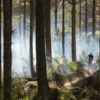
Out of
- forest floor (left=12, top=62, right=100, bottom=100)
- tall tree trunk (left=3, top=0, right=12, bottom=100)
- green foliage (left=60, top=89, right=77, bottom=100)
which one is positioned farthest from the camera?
forest floor (left=12, top=62, right=100, bottom=100)

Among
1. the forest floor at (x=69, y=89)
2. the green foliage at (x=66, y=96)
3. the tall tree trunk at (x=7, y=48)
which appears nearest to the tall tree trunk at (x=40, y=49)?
the forest floor at (x=69, y=89)

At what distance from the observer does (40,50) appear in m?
7.17

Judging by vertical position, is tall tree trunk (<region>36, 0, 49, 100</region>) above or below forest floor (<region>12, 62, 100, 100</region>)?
above

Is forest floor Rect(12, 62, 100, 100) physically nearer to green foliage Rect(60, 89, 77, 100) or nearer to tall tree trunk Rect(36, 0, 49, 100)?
green foliage Rect(60, 89, 77, 100)

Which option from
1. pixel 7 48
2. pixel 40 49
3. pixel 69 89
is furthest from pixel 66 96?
pixel 7 48

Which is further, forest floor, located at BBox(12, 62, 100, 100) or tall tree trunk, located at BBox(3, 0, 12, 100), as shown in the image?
forest floor, located at BBox(12, 62, 100, 100)

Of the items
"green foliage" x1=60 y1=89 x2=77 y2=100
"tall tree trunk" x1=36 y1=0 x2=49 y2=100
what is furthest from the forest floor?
"tall tree trunk" x1=36 y1=0 x2=49 y2=100

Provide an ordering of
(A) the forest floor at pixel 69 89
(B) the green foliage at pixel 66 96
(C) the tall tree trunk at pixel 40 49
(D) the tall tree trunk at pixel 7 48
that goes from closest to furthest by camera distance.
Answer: (D) the tall tree trunk at pixel 7 48
(C) the tall tree trunk at pixel 40 49
(B) the green foliage at pixel 66 96
(A) the forest floor at pixel 69 89

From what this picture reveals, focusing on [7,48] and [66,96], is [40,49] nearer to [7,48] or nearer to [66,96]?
[7,48]

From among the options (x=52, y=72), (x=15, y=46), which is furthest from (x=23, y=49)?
(x=52, y=72)

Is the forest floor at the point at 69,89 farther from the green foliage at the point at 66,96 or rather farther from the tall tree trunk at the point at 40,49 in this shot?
the tall tree trunk at the point at 40,49

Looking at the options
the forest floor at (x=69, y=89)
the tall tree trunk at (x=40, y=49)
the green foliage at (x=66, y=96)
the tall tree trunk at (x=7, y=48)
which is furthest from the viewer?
the forest floor at (x=69, y=89)

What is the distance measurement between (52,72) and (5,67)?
17.0 feet

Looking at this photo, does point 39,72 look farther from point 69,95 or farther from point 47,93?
point 69,95
